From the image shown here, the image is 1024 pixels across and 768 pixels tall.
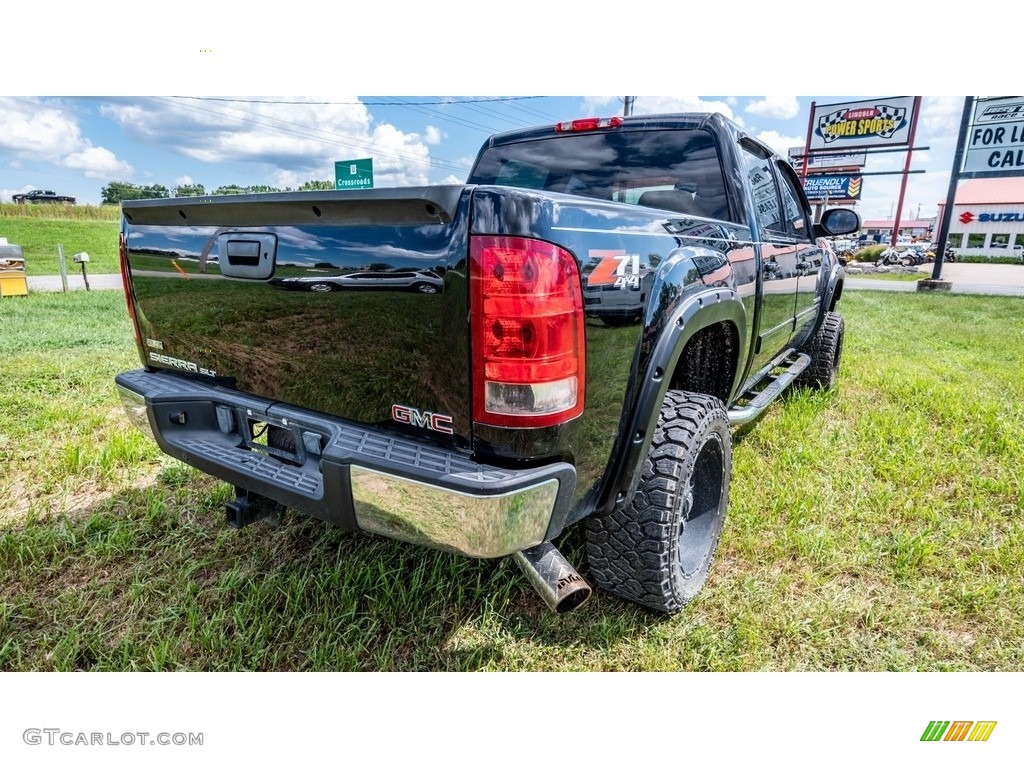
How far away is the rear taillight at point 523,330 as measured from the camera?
1.39 meters

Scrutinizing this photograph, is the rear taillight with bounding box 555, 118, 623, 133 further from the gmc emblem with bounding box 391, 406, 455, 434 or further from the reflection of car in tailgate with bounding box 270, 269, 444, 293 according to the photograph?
the gmc emblem with bounding box 391, 406, 455, 434

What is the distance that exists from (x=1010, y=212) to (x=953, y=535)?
21.0ft

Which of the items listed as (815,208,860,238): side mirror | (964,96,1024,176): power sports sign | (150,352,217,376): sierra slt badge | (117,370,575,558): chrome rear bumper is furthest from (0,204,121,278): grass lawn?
(964,96,1024,176): power sports sign

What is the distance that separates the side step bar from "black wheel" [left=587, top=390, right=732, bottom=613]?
1.16 ft

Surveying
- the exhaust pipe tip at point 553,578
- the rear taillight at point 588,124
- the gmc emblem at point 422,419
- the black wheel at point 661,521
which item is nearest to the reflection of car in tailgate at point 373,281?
the gmc emblem at point 422,419

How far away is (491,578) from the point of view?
2.30 metres

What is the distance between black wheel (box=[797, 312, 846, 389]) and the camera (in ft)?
15.5

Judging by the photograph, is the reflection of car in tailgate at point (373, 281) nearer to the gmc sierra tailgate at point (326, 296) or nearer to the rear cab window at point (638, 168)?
the gmc sierra tailgate at point (326, 296)

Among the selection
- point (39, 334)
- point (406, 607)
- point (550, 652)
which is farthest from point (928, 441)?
point (39, 334)

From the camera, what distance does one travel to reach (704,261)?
6.82 feet

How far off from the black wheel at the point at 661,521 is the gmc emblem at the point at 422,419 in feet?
2.35

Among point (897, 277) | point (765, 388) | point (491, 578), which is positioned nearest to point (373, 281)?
point (491, 578)

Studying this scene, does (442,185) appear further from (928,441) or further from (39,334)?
(39,334)

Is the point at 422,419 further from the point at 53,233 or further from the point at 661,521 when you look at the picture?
the point at 53,233
